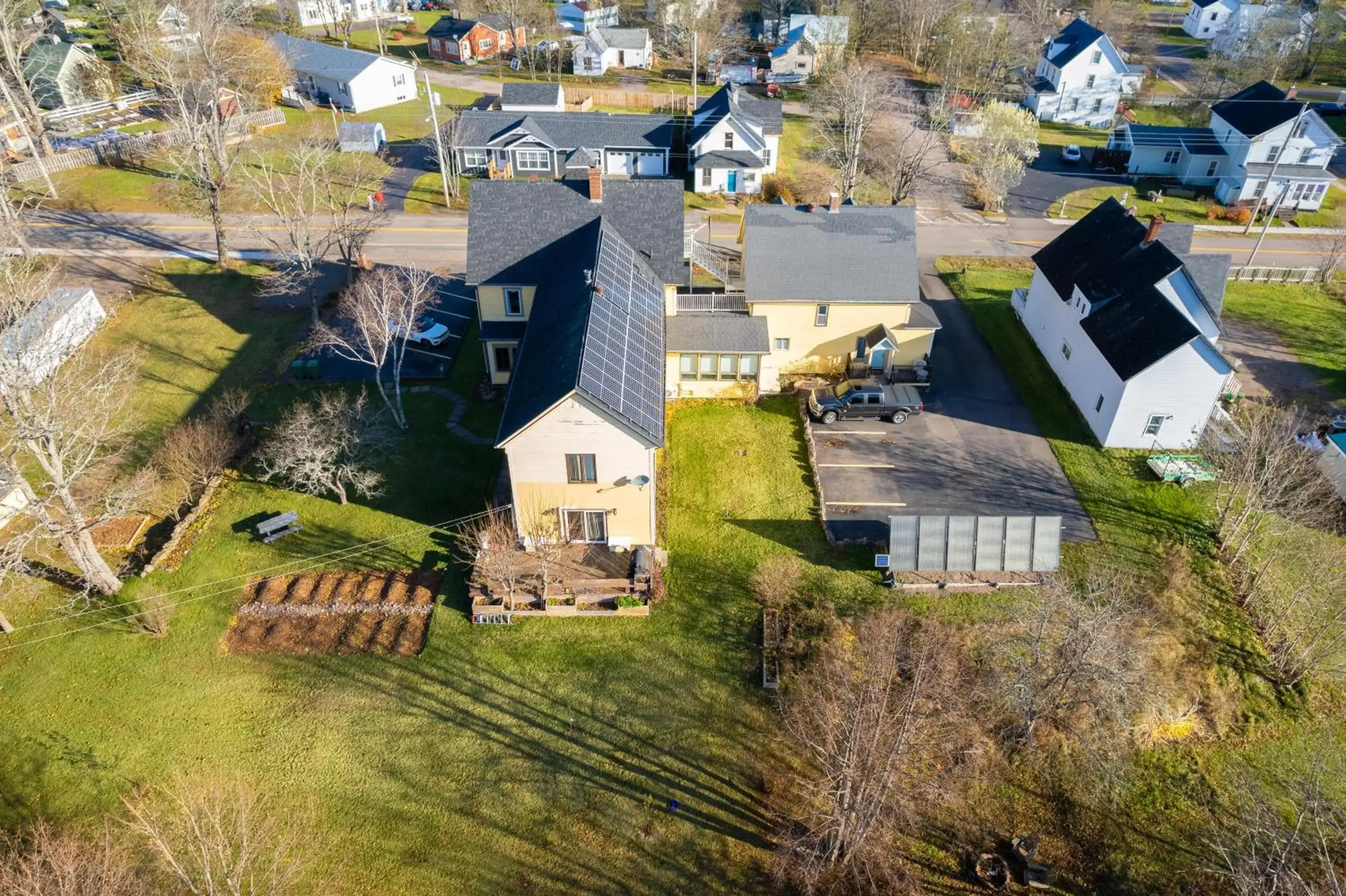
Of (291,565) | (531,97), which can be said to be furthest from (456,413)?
(531,97)

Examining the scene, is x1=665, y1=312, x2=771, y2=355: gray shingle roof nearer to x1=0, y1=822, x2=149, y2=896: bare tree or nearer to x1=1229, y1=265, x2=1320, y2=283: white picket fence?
x1=0, y1=822, x2=149, y2=896: bare tree

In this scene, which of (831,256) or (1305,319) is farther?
(1305,319)

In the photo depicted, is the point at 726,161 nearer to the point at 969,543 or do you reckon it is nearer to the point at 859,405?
the point at 859,405

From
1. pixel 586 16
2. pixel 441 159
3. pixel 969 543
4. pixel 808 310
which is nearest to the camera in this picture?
pixel 969 543

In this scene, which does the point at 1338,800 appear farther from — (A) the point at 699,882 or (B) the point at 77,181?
(B) the point at 77,181

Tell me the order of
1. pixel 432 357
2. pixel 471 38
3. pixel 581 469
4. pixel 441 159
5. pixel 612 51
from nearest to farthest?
pixel 581 469, pixel 432 357, pixel 441 159, pixel 612 51, pixel 471 38

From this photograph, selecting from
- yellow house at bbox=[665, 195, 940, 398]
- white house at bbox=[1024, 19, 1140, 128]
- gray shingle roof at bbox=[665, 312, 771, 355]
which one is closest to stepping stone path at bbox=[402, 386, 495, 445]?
yellow house at bbox=[665, 195, 940, 398]
